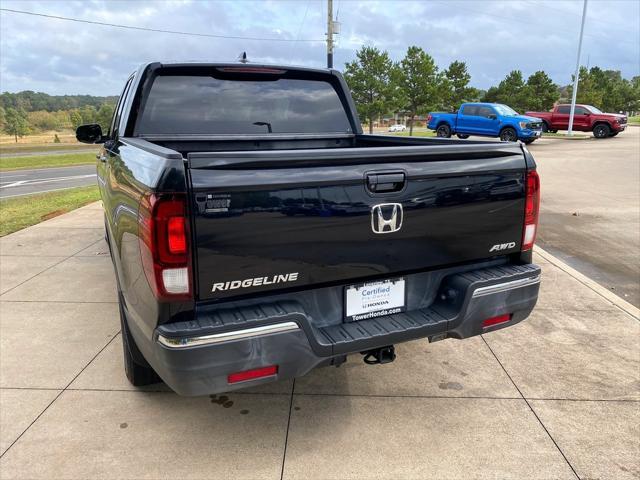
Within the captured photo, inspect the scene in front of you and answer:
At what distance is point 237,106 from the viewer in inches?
148

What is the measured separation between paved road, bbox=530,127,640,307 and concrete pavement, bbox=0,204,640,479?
1.91 m

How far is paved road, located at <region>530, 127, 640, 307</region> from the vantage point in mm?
6121

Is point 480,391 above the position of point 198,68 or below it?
below

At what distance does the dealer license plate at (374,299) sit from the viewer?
2532 millimetres

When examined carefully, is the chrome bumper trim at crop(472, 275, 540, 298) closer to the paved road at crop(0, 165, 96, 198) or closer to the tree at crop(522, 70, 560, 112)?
the paved road at crop(0, 165, 96, 198)

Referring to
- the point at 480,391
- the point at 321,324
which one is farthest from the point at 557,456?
the point at 321,324

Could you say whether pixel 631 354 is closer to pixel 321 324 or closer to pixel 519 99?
pixel 321 324

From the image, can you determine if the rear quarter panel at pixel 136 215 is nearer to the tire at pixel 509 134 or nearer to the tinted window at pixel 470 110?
the tire at pixel 509 134

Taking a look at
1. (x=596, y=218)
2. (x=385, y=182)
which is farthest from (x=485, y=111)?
(x=385, y=182)

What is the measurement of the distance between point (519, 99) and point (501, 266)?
160 ft

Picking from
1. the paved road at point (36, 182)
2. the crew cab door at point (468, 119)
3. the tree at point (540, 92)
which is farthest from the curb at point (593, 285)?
the tree at point (540, 92)

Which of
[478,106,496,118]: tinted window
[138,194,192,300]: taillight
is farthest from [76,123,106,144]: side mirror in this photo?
[478,106,496,118]: tinted window

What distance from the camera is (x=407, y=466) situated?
101 inches

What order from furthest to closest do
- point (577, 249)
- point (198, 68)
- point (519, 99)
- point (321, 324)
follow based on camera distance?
point (519, 99), point (577, 249), point (198, 68), point (321, 324)
